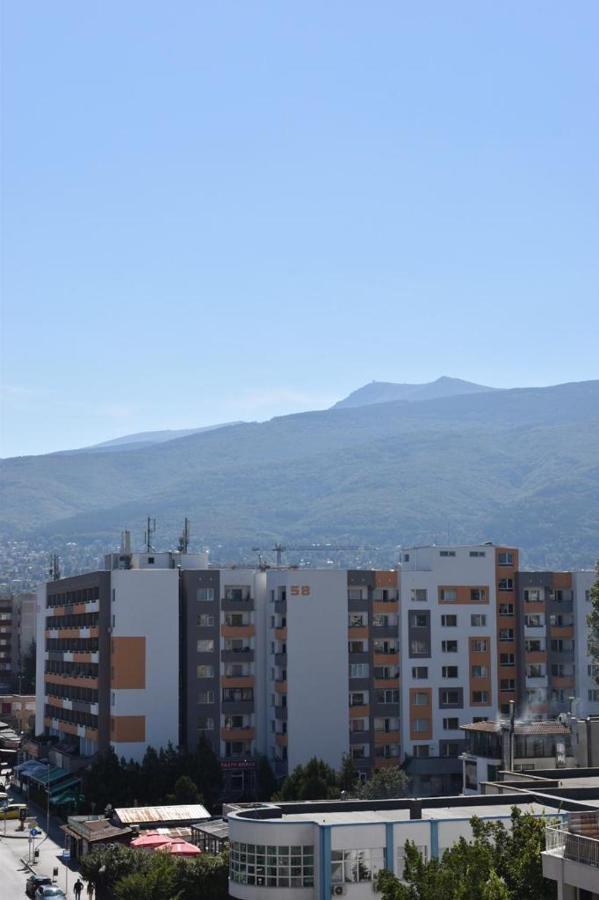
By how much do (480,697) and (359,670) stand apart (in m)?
9.59

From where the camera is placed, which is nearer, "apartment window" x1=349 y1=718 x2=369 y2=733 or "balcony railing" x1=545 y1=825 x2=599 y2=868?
"balcony railing" x1=545 y1=825 x2=599 y2=868

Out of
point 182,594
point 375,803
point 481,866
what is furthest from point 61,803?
point 481,866

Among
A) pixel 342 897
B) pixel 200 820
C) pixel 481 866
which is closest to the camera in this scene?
pixel 481 866

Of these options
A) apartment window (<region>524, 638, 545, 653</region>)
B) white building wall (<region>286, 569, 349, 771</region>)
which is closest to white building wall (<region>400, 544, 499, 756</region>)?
apartment window (<region>524, 638, 545, 653</region>)

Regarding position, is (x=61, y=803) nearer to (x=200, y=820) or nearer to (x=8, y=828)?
(x=8, y=828)

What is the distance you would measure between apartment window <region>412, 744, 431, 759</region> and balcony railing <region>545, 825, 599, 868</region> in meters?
72.7

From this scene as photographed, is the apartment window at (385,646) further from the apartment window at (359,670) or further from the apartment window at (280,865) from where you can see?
the apartment window at (280,865)

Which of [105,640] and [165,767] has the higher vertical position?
[105,640]

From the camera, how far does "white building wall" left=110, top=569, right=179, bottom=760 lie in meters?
99.6

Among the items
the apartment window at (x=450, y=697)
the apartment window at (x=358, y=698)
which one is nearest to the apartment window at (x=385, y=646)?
the apartment window at (x=358, y=698)

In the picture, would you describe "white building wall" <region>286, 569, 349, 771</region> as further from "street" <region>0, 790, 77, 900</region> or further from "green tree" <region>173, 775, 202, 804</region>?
"street" <region>0, 790, 77, 900</region>

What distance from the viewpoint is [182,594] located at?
104m

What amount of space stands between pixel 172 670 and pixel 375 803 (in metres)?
46.1

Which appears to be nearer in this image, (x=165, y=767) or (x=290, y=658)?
(x=165, y=767)
